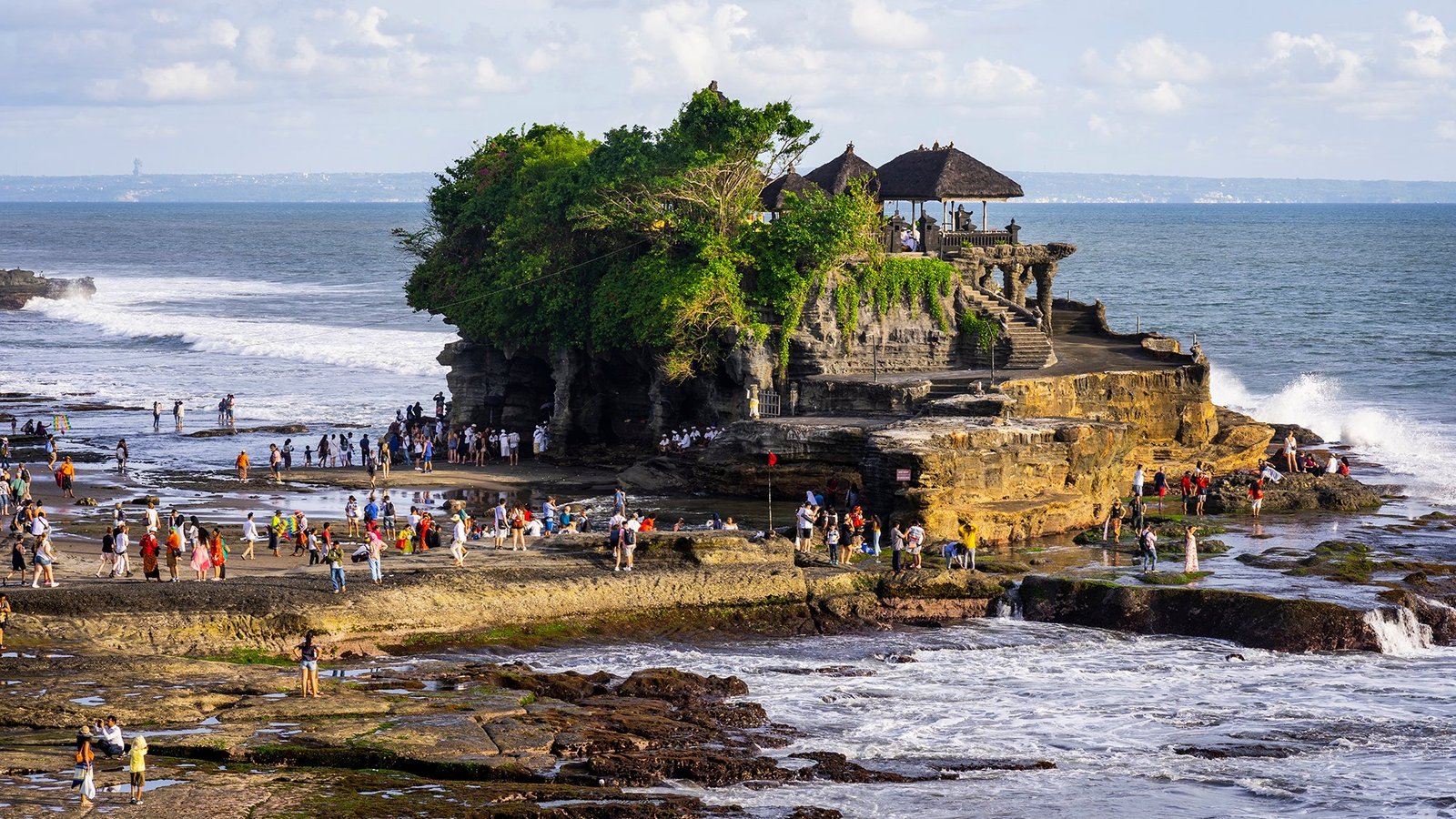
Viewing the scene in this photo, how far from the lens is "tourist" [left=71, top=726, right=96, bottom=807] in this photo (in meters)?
19.3

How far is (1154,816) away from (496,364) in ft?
106

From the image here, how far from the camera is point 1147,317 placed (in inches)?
3708

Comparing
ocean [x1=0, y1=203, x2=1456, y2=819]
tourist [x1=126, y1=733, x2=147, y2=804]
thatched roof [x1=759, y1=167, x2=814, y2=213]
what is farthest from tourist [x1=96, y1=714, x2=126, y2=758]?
thatched roof [x1=759, y1=167, x2=814, y2=213]

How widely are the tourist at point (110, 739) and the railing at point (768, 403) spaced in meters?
24.4

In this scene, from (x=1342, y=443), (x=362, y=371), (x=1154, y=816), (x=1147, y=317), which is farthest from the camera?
(x=1147, y=317)

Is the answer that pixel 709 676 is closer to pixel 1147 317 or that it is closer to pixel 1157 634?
pixel 1157 634

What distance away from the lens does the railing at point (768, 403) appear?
43500mm

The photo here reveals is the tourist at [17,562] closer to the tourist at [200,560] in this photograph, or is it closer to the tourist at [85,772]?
the tourist at [200,560]

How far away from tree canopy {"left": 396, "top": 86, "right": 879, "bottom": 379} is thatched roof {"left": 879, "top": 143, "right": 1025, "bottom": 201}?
2515 mm

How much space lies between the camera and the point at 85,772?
1930 cm

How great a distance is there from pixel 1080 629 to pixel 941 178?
65.2 ft

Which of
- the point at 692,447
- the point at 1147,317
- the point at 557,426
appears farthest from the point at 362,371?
the point at 1147,317

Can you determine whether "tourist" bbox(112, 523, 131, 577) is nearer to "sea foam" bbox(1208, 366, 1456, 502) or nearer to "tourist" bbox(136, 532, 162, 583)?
"tourist" bbox(136, 532, 162, 583)

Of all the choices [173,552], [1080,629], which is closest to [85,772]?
[173,552]
